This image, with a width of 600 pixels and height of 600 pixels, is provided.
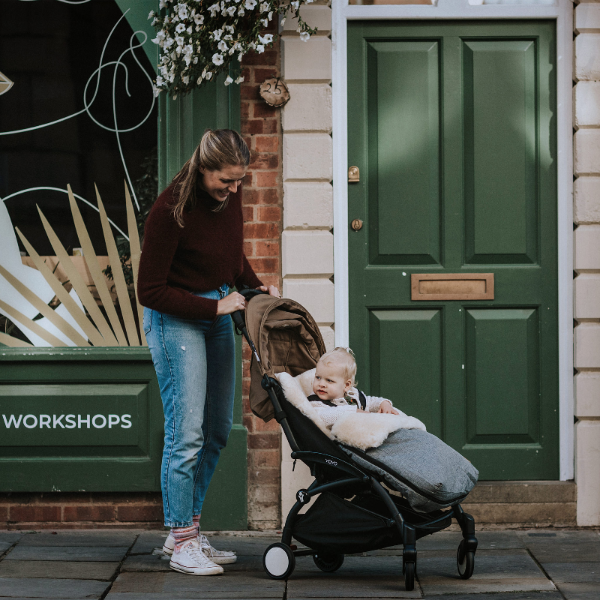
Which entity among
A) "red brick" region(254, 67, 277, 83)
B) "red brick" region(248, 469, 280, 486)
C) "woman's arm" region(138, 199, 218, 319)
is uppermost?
"red brick" region(254, 67, 277, 83)

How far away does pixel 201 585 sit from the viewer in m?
3.65

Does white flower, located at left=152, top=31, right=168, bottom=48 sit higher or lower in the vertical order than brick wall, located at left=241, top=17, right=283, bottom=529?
higher

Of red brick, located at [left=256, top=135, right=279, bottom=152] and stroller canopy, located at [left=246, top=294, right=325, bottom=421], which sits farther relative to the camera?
red brick, located at [left=256, top=135, right=279, bottom=152]

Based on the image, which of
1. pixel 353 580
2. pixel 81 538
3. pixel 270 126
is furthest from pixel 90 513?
pixel 270 126

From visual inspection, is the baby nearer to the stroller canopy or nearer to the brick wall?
the stroller canopy

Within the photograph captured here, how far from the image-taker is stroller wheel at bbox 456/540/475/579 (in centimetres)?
362

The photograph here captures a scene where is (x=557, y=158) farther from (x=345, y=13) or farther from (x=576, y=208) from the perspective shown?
(x=345, y=13)

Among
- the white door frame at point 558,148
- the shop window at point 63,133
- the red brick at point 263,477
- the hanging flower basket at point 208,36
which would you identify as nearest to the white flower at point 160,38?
the hanging flower basket at point 208,36

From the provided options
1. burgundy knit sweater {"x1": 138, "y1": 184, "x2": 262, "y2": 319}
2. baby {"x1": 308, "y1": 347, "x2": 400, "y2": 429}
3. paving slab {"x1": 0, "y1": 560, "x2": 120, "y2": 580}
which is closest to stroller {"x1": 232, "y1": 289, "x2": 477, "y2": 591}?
baby {"x1": 308, "y1": 347, "x2": 400, "y2": 429}

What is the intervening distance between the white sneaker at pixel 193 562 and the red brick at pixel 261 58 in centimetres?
256

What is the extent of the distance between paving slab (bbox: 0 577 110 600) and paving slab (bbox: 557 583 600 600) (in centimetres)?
195

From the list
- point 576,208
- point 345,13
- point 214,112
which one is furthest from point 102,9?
point 576,208

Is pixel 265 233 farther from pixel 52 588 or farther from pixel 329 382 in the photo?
pixel 52 588

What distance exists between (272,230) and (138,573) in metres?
1.93
